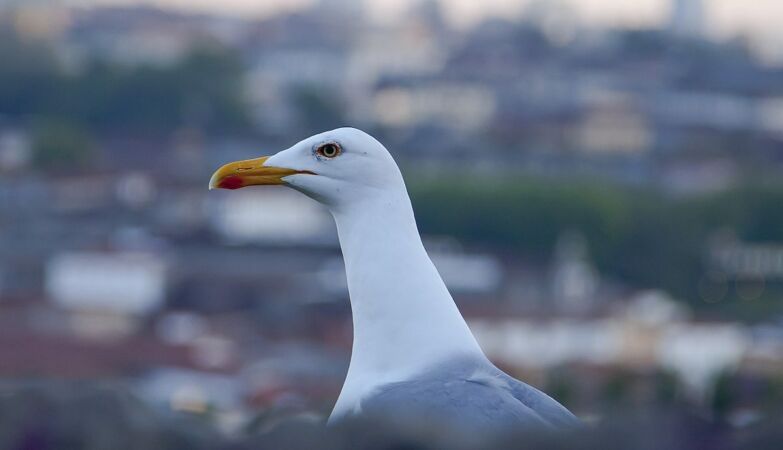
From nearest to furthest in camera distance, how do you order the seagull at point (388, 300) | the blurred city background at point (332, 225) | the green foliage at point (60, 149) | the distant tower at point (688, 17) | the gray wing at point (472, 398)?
1. the gray wing at point (472, 398)
2. the seagull at point (388, 300)
3. the blurred city background at point (332, 225)
4. the green foliage at point (60, 149)
5. the distant tower at point (688, 17)

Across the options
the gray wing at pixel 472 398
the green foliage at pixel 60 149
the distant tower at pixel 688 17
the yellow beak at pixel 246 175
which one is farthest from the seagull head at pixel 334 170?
the distant tower at pixel 688 17

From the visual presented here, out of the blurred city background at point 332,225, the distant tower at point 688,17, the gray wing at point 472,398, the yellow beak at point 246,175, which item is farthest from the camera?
the distant tower at point 688,17

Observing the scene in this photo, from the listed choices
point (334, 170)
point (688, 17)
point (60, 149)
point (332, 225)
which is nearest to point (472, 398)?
point (334, 170)

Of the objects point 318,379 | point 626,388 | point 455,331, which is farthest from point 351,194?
point 318,379

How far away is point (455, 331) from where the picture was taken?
1.99 m

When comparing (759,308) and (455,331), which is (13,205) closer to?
(759,308)

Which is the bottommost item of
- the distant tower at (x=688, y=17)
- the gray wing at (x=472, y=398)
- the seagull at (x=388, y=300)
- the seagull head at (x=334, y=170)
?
the gray wing at (x=472, y=398)

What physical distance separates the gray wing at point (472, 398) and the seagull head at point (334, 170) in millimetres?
215

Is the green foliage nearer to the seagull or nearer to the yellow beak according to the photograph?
the yellow beak

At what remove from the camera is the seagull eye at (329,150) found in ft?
6.95

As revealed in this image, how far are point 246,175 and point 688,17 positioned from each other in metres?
69.6

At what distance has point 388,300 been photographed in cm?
202

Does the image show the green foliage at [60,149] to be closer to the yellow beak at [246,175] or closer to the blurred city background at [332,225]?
the blurred city background at [332,225]

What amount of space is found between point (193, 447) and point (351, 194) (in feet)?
3.03
